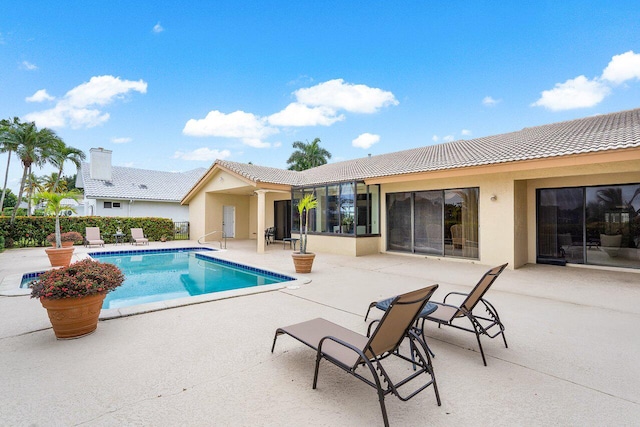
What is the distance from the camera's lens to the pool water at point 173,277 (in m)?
7.98

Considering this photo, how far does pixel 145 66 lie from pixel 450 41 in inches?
672

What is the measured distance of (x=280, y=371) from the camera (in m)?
3.43

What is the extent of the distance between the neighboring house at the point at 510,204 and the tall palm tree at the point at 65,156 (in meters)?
16.9

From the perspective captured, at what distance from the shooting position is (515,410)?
275 centimetres

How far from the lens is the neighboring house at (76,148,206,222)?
24.2m

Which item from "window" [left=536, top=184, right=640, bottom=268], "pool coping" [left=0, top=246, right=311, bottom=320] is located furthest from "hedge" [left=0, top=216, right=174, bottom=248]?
"window" [left=536, top=184, right=640, bottom=268]

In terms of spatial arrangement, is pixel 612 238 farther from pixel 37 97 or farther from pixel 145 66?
pixel 37 97

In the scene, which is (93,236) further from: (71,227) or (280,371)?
(280,371)

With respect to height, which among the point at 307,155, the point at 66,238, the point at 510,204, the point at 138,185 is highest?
the point at 307,155

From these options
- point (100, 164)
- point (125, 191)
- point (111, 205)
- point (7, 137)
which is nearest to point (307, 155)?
point (125, 191)

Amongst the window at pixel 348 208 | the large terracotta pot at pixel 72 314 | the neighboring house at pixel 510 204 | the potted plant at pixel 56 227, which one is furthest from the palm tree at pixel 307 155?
the large terracotta pot at pixel 72 314

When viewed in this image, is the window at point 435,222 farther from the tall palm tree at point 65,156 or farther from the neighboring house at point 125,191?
the tall palm tree at point 65,156

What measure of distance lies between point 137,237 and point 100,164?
12245 millimetres

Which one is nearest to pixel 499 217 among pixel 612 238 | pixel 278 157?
pixel 612 238
